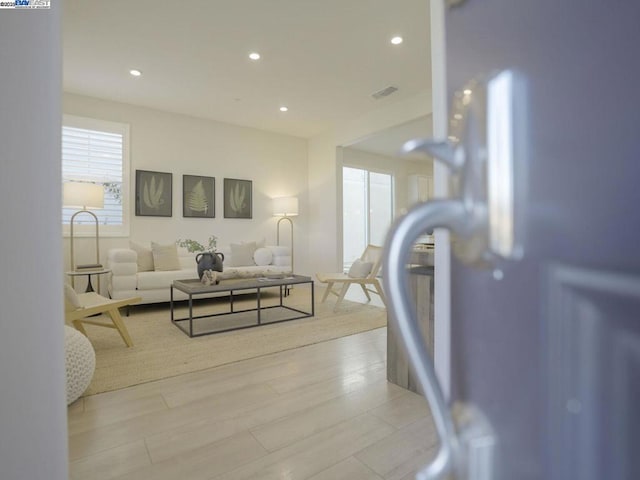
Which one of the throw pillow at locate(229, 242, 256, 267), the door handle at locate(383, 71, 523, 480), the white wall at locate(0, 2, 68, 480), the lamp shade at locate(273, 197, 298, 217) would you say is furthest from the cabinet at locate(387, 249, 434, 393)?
the lamp shade at locate(273, 197, 298, 217)

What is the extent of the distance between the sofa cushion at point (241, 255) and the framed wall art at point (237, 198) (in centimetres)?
72

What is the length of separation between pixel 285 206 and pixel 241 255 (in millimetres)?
1177

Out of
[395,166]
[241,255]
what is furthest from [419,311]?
[395,166]

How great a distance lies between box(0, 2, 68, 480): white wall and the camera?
0.65 metres

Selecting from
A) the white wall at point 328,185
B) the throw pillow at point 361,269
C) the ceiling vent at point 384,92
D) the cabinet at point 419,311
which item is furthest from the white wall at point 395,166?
the cabinet at point 419,311

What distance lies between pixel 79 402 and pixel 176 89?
3.65 meters

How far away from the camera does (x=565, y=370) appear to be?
7.3 inches

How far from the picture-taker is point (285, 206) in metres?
5.41

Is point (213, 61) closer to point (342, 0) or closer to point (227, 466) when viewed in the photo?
point (342, 0)

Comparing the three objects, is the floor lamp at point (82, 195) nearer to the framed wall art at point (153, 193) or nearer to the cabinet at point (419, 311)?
the framed wall art at point (153, 193)

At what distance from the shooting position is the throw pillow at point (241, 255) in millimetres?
4676

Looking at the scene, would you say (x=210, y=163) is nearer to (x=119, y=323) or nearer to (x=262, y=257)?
(x=262, y=257)

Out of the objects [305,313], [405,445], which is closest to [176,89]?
[305,313]

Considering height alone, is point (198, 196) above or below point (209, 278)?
above
